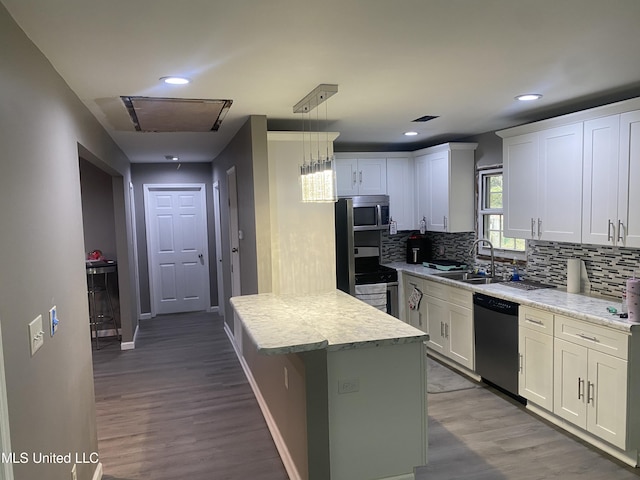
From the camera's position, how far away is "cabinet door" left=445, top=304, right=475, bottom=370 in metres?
4.18

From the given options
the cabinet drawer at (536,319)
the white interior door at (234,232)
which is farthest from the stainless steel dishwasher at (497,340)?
the white interior door at (234,232)

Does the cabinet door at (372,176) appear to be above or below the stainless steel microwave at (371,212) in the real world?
above

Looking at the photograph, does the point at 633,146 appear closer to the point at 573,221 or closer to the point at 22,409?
the point at 573,221

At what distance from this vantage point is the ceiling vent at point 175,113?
9.91 ft

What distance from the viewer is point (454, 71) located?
2.55m

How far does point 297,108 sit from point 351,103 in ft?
1.27

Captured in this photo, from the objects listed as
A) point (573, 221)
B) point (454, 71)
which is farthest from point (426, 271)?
point (454, 71)

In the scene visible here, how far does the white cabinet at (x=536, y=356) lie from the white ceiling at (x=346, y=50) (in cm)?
162

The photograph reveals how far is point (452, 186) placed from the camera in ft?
16.3

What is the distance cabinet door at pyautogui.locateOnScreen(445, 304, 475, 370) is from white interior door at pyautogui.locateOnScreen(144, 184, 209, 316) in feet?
14.2

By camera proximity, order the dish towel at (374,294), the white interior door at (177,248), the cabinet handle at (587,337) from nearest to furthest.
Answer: the cabinet handle at (587,337) → the dish towel at (374,294) → the white interior door at (177,248)

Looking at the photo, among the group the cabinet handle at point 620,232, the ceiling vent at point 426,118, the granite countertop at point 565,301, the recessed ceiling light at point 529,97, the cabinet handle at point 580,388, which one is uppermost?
the ceiling vent at point 426,118

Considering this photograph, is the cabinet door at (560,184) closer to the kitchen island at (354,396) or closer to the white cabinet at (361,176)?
the kitchen island at (354,396)

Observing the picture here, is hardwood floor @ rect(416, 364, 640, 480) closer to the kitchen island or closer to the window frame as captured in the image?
the kitchen island
